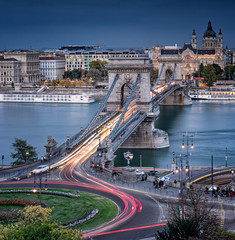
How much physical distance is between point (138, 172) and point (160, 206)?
7758 millimetres

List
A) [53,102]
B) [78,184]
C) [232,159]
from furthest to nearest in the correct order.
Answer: [53,102] → [232,159] → [78,184]

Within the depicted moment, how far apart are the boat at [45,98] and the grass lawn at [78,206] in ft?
207

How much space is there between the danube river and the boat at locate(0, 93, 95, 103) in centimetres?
369

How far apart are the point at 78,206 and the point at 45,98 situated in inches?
2767

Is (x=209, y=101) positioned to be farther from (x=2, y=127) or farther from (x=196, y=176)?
(x=196, y=176)

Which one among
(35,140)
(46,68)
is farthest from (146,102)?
(46,68)

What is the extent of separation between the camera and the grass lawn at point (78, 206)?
21500mm

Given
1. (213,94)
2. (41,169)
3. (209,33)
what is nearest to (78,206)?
(41,169)

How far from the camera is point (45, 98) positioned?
92.4 meters

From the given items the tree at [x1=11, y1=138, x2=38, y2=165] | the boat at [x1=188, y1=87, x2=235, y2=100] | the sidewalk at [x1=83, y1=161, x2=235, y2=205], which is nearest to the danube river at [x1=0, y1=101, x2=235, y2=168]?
the tree at [x1=11, y1=138, x2=38, y2=165]

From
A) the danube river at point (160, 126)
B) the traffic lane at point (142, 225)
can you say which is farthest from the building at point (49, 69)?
the traffic lane at point (142, 225)

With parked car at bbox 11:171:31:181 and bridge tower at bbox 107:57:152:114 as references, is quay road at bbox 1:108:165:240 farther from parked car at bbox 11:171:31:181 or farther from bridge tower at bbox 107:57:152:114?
bridge tower at bbox 107:57:152:114

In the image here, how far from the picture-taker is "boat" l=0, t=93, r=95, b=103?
88.9 meters

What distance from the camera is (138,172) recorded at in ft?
102
